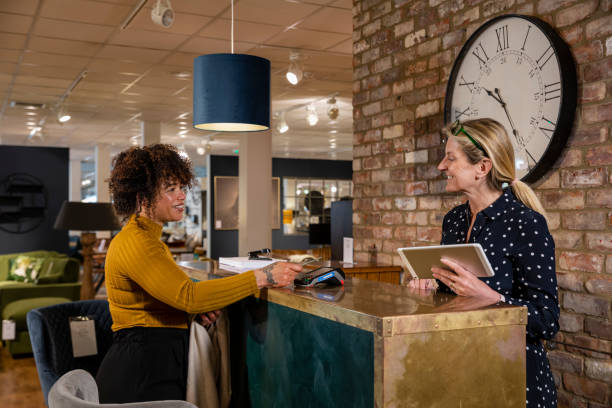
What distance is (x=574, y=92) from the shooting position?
2496mm

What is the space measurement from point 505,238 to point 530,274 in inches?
5.6

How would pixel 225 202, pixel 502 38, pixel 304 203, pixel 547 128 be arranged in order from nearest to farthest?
pixel 547 128 < pixel 502 38 < pixel 225 202 < pixel 304 203

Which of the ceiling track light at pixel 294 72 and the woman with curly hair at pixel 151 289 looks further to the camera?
the ceiling track light at pixel 294 72

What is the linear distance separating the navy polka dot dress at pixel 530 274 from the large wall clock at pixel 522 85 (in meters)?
0.73

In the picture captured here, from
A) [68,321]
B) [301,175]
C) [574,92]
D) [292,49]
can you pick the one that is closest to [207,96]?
[68,321]

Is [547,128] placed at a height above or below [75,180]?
below

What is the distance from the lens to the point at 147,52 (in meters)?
6.20

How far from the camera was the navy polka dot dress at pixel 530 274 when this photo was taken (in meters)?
1.82

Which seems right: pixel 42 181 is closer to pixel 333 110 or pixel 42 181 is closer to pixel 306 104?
pixel 306 104

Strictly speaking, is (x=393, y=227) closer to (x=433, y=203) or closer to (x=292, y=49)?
(x=433, y=203)

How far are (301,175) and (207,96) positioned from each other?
46.0 feet

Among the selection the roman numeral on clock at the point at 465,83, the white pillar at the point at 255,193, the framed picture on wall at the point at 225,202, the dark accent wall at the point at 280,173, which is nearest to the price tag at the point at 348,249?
the roman numeral on clock at the point at 465,83

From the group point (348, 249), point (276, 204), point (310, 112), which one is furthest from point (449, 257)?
point (276, 204)

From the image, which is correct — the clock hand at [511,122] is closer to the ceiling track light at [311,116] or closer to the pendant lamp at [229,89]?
the pendant lamp at [229,89]
